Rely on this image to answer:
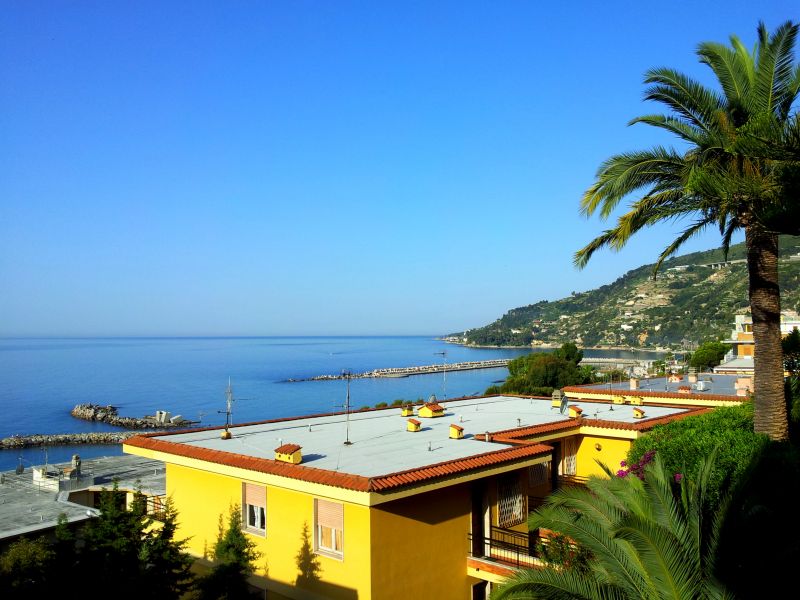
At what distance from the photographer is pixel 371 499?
9430mm

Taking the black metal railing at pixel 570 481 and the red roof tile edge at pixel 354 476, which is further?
the black metal railing at pixel 570 481

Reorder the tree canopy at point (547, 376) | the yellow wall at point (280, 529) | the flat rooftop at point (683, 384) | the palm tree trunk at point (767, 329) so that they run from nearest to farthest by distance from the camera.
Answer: the yellow wall at point (280, 529) → the palm tree trunk at point (767, 329) → the flat rooftop at point (683, 384) → the tree canopy at point (547, 376)

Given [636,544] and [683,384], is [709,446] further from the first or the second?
[683,384]

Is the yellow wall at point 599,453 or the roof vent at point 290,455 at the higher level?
the roof vent at point 290,455

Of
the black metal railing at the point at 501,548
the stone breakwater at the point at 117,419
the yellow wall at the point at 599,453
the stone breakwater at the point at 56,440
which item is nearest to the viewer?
the black metal railing at the point at 501,548

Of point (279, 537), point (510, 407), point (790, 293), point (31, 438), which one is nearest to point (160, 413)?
point (31, 438)

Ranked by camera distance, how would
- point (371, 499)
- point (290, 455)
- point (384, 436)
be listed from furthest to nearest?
1. point (384, 436)
2. point (290, 455)
3. point (371, 499)

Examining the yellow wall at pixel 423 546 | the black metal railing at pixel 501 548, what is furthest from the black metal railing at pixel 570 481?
the yellow wall at pixel 423 546

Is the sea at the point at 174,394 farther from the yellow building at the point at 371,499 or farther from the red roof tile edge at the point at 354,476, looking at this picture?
the red roof tile edge at the point at 354,476

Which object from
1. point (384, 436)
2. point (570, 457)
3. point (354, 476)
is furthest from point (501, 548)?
point (570, 457)

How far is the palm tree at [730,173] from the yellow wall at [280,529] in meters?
7.88

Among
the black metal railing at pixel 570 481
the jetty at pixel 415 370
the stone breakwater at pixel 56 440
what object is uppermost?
the black metal railing at pixel 570 481

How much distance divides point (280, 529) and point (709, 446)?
8.19m

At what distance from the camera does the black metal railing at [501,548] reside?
11.9 meters
